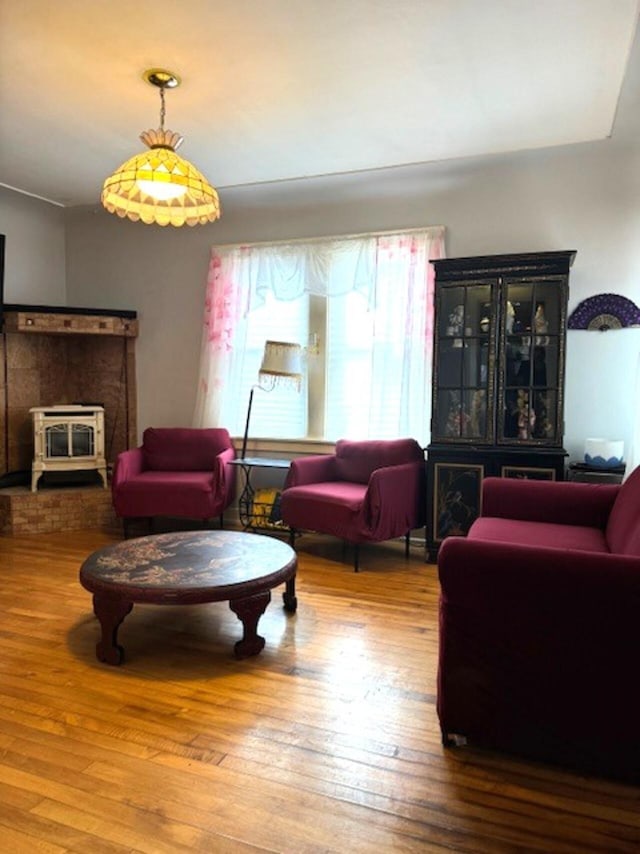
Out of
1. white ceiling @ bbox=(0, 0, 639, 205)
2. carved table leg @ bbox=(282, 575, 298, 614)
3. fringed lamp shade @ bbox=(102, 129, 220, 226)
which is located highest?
white ceiling @ bbox=(0, 0, 639, 205)

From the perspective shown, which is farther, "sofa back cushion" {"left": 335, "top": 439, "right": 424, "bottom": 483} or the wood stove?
the wood stove

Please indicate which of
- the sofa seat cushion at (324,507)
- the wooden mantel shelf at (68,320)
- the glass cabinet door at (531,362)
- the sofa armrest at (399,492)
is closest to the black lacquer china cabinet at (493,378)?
the glass cabinet door at (531,362)

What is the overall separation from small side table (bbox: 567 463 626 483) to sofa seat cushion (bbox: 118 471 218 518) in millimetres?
2465

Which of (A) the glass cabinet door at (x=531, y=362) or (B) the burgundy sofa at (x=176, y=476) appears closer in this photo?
(A) the glass cabinet door at (x=531, y=362)

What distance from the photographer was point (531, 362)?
371 centimetres

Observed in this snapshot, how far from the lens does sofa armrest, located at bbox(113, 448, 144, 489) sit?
432 cm

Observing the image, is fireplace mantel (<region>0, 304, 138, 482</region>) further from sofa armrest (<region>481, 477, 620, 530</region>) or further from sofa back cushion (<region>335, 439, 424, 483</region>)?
sofa armrest (<region>481, 477, 620, 530</region>)

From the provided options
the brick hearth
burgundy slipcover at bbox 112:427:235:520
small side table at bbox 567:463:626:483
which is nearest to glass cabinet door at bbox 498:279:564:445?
small side table at bbox 567:463:626:483

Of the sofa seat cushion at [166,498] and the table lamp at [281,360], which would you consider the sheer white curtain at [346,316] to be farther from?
the sofa seat cushion at [166,498]

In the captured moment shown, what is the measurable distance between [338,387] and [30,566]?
8.15 ft

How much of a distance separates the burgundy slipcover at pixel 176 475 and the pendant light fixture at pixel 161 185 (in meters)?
1.88

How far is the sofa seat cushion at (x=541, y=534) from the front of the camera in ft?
8.26

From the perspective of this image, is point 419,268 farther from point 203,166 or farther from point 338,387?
point 203,166

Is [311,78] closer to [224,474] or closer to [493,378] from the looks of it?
[493,378]
